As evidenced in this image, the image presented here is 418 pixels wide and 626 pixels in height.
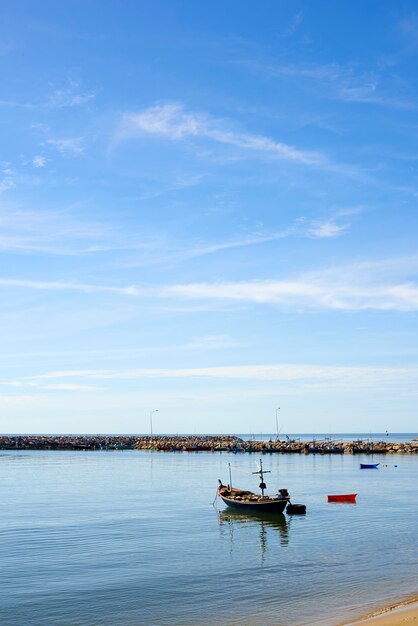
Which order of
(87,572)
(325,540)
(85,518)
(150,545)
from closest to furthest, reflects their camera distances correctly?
(87,572) < (150,545) < (325,540) < (85,518)

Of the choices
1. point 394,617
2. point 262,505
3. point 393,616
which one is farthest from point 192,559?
point 262,505

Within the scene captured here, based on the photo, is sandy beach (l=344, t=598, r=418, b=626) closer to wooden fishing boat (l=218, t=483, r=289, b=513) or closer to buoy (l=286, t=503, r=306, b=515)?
wooden fishing boat (l=218, t=483, r=289, b=513)

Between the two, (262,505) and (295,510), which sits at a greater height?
(262,505)

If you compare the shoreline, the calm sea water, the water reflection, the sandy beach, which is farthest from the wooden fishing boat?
the sandy beach

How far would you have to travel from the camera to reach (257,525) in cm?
5500

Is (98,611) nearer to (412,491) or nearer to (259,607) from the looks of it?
(259,607)

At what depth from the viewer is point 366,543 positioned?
45.7 m

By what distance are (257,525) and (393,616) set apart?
29488 millimetres

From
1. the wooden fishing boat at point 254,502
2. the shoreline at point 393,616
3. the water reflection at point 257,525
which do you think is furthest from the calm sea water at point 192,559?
the wooden fishing boat at point 254,502

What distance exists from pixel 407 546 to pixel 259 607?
61.8 feet

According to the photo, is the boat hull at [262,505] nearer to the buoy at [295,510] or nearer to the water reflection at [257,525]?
the water reflection at [257,525]

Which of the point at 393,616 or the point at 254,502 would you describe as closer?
the point at 393,616

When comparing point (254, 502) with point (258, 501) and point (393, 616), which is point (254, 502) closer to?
point (258, 501)

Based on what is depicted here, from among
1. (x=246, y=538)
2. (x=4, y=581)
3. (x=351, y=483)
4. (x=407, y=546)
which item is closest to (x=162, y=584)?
(x=4, y=581)
